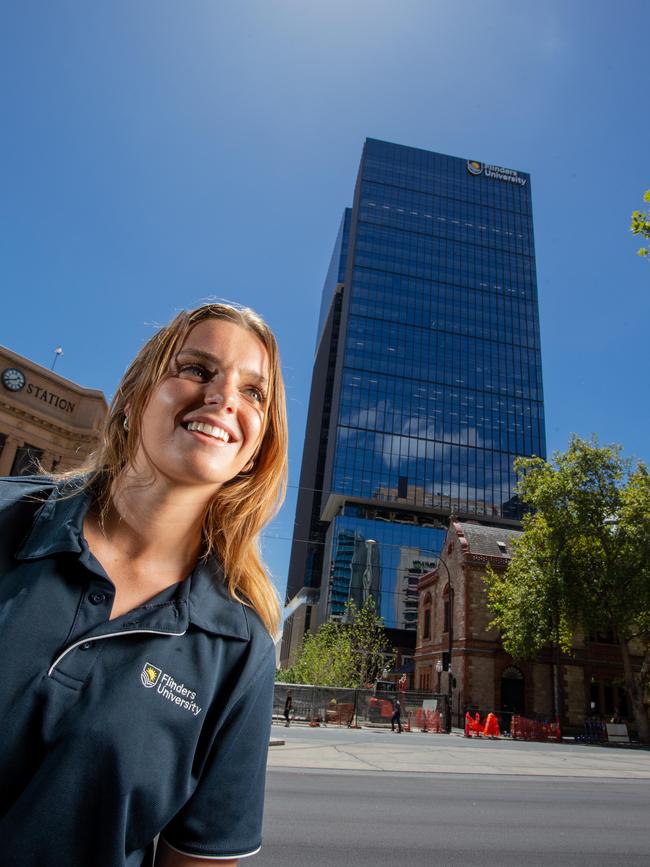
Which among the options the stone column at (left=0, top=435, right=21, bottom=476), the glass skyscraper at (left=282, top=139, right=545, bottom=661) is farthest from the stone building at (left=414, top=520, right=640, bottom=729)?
the glass skyscraper at (left=282, top=139, right=545, bottom=661)

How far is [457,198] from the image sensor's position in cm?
11250

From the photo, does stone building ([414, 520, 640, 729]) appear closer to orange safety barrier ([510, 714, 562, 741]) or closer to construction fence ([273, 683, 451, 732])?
construction fence ([273, 683, 451, 732])

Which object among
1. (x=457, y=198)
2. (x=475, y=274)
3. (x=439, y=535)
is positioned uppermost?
(x=457, y=198)

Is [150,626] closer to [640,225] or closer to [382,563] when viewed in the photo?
[640,225]

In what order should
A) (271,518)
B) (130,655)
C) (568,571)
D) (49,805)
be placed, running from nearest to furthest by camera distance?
(49,805) < (130,655) < (271,518) < (568,571)

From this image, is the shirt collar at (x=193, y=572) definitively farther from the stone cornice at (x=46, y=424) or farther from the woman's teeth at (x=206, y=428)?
the stone cornice at (x=46, y=424)

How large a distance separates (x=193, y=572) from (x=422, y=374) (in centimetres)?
9760

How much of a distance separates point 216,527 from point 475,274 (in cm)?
11283

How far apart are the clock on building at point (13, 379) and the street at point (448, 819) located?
91.8 feet

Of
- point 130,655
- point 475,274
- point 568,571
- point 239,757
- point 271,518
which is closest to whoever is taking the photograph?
point 130,655

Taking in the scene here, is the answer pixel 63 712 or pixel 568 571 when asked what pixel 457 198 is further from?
pixel 63 712

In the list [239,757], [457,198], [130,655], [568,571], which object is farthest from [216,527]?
[457,198]

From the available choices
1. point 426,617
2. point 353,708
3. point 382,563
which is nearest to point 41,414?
point 353,708

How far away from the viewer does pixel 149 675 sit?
1.29m
